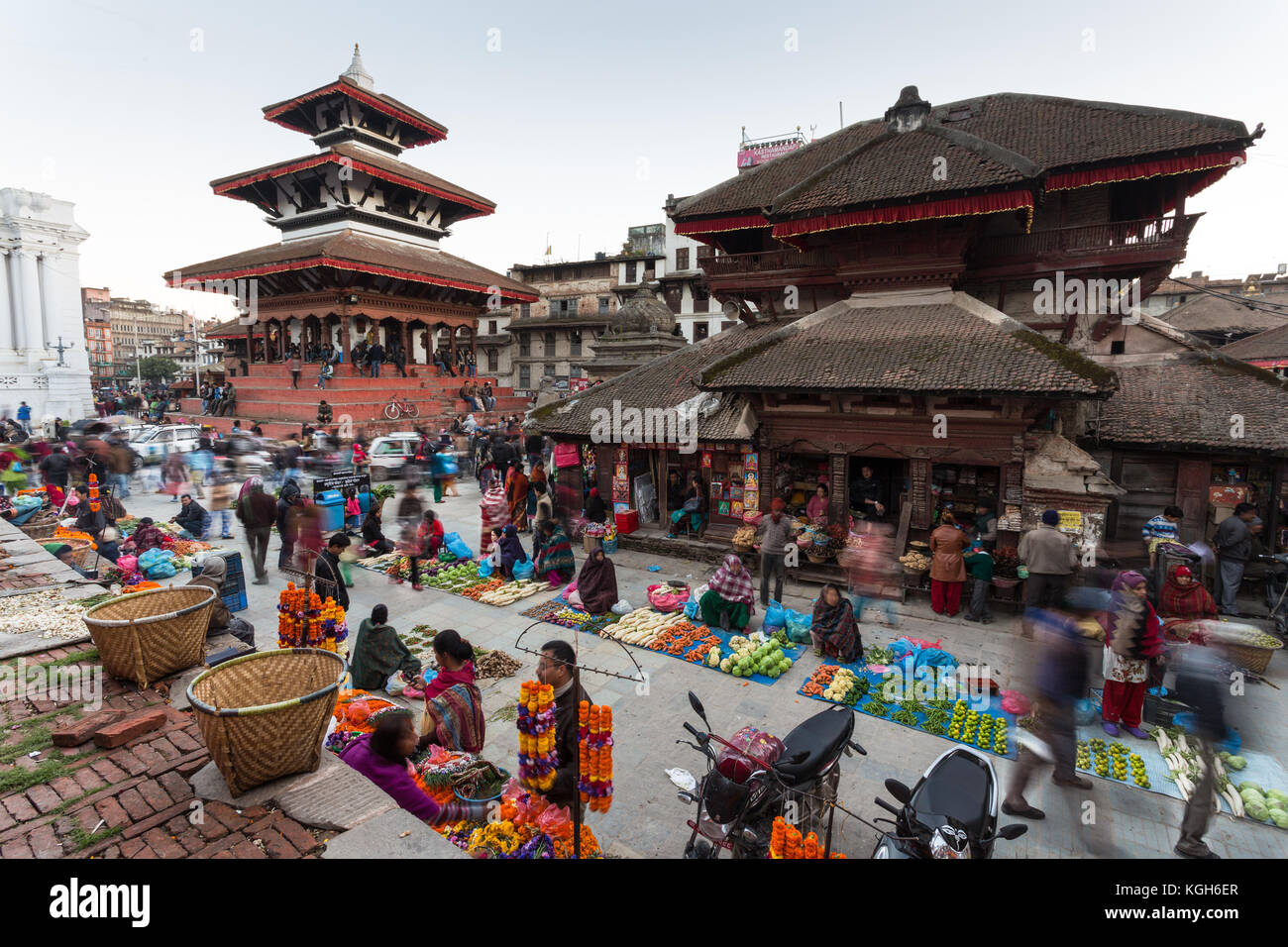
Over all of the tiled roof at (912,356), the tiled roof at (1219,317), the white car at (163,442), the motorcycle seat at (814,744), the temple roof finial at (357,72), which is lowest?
the motorcycle seat at (814,744)

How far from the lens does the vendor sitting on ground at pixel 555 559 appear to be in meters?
12.0

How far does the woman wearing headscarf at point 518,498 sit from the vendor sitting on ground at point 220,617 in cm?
740

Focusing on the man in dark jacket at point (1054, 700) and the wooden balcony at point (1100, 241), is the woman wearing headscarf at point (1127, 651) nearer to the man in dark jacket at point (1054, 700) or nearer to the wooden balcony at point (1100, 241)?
the man in dark jacket at point (1054, 700)

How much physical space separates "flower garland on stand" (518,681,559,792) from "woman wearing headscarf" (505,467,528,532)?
11350mm

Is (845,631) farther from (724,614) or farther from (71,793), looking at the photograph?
(71,793)

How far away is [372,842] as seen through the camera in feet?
11.2

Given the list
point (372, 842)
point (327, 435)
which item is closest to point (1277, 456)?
point (372, 842)

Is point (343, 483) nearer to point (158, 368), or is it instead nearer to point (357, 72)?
point (357, 72)

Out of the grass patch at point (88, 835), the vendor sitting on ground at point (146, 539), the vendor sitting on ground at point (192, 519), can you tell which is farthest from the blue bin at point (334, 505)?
the grass patch at point (88, 835)

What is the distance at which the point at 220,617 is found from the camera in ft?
21.7

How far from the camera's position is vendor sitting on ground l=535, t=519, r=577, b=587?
12.0 m

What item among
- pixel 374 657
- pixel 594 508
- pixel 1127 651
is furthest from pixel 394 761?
pixel 594 508

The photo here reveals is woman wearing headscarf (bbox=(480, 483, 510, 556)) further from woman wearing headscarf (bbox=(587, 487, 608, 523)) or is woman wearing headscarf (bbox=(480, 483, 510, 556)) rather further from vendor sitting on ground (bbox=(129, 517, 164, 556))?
vendor sitting on ground (bbox=(129, 517, 164, 556))
